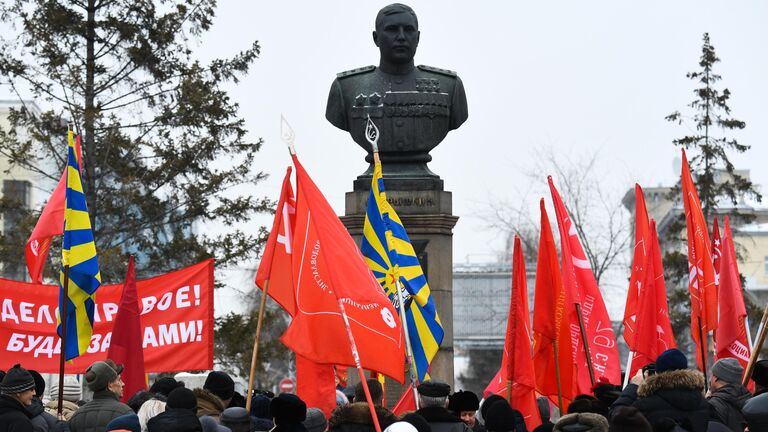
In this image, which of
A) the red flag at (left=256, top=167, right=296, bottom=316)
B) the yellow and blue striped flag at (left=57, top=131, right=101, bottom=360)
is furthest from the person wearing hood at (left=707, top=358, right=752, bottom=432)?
the yellow and blue striped flag at (left=57, top=131, right=101, bottom=360)

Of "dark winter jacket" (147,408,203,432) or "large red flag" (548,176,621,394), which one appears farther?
"large red flag" (548,176,621,394)

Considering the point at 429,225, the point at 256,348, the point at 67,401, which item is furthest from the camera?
the point at 429,225

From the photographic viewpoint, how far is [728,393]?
36.3 feet

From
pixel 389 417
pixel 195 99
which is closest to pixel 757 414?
pixel 389 417

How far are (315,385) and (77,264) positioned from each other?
2583 millimetres

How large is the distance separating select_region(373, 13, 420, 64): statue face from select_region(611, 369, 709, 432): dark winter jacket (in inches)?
327

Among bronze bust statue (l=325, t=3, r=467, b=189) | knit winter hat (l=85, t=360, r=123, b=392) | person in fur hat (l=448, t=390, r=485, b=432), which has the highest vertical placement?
bronze bust statue (l=325, t=3, r=467, b=189)

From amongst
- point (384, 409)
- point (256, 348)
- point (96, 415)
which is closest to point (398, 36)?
point (256, 348)

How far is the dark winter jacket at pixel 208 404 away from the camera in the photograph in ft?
35.7

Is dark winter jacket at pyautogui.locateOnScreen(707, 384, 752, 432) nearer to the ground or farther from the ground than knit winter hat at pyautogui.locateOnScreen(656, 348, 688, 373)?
nearer to the ground

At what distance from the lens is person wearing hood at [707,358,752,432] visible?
35.9ft

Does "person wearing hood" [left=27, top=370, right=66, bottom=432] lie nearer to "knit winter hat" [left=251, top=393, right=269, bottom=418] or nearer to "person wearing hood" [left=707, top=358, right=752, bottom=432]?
"knit winter hat" [left=251, top=393, right=269, bottom=418]

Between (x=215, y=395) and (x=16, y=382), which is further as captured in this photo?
(x=215, y=395)

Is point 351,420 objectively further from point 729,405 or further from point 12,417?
point 729,405
